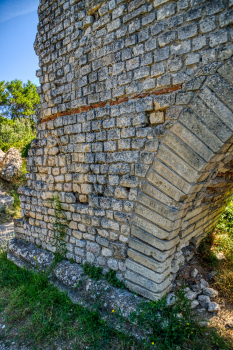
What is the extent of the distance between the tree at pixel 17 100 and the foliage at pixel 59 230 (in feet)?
61.7

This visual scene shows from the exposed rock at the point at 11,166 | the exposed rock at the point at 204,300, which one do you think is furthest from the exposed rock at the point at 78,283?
the exposed rock at the point at 11,166

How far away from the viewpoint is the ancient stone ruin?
1865mm

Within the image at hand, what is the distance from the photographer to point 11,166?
9.70m

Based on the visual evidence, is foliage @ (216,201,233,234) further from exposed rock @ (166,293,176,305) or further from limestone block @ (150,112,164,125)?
limestone block @ (150,112,164,125)

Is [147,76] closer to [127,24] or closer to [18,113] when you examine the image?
[127,24]

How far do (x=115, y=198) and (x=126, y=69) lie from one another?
5.07ft

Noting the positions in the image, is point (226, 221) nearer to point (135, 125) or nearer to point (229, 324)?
point (229, 324)

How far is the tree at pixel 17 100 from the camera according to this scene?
1941 centimetres

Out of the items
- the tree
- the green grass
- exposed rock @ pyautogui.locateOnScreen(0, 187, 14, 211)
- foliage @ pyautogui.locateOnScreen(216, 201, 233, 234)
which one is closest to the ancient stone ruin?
the green grass

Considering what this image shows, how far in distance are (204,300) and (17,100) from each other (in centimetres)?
2158

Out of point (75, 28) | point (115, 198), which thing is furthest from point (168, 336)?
point (75, 28)

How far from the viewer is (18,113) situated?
778 inches

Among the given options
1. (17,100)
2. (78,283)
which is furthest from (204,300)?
(17,100)

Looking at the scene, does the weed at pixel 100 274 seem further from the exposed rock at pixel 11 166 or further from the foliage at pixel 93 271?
the exposed rock at pixel 11 166
